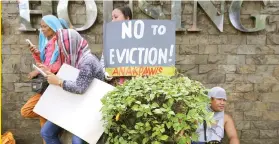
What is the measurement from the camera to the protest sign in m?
2.90

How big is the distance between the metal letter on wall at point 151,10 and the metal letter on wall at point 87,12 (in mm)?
585

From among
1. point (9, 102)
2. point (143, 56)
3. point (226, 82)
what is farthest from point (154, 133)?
point (9, 102)

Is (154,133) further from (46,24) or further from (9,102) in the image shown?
(9,102)

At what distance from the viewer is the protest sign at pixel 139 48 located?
2.90 meters

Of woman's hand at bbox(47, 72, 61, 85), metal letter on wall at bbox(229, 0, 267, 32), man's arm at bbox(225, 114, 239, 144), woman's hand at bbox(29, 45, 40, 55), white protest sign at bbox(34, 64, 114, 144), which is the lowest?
man's arm at bbox(225, 114, 239, 144)

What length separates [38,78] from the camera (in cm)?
322

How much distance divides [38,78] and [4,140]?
138cm

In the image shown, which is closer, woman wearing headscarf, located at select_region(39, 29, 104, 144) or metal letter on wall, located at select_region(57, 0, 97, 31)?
woman wearing headscarf, located at select_region(39, 29, 104, 144)

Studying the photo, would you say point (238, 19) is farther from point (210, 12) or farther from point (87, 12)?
point (87, 12)

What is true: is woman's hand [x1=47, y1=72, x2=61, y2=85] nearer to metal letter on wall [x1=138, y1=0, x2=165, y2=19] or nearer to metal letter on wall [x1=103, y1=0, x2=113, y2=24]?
metal letter on wall [x1=103, y1=0, x2=113, y2=24]

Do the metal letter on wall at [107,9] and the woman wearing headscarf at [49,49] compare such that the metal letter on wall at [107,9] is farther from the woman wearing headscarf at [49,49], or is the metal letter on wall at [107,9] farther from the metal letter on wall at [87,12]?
the woman wearing headscarf at [49,49]

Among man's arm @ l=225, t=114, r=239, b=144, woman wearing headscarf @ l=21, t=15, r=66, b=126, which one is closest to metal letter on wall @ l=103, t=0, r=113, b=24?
woman wearing headscarf @ l=21, t=15, r=66, b=126

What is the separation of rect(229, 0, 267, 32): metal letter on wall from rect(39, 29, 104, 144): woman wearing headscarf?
2.26m

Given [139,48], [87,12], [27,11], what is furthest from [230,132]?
[27,11]
